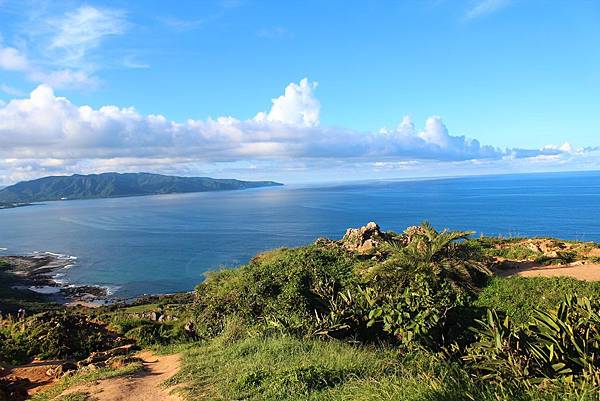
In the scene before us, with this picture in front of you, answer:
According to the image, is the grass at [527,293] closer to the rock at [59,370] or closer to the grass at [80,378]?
the grass at [80,378]

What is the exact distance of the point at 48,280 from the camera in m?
A: 52.0

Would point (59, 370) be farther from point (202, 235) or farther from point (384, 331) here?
point (202, 235)

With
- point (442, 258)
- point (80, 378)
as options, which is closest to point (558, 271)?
point (442, 258)

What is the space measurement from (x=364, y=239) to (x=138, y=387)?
47.7 ft

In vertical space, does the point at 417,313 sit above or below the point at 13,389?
above

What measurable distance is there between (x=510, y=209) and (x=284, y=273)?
288 feet

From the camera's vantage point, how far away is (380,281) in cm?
1217

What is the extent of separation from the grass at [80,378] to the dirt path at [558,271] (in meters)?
12.4

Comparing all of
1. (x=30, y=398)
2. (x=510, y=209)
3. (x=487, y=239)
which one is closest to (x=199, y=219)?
(x=510, y=209)

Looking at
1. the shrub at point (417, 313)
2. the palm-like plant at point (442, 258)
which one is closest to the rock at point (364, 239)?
the palm-like plant at point (442, 258)

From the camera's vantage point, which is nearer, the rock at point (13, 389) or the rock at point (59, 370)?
the rock at point (13, 389)

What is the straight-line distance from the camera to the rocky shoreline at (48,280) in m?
42.5

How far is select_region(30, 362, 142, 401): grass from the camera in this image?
7.67 meters

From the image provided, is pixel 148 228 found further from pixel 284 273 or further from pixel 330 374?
pixel 330 374
